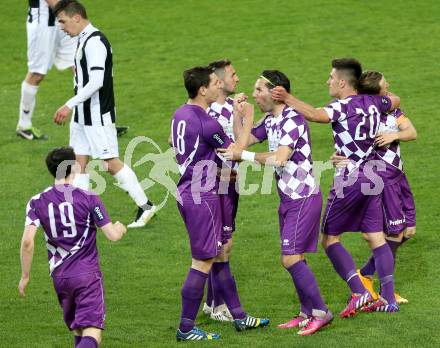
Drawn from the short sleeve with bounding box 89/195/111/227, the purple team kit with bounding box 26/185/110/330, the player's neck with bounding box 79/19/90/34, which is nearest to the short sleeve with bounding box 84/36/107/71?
the player's neck with bounding box 79/19/90/34

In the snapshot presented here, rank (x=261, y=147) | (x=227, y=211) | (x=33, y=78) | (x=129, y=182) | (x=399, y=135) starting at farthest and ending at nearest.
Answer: (x=33, y=78) < (x=261, y=147) < (x=129, y=182) < (x=399, y=135) < (x=227, y=211)

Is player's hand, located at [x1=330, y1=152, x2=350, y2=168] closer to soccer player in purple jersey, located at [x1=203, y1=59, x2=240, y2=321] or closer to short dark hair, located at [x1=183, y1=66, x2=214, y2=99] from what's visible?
soccer player in purple jersey, located at [x1=203, y1=59, x2=240, y2=321]

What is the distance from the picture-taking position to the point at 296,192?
31.6ft

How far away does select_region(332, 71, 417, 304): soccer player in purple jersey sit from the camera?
10516mm

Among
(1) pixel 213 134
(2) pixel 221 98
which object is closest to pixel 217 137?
(1) pixel 213 134

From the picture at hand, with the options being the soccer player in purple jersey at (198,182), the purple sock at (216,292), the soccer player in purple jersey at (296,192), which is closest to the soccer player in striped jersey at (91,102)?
the purple sock at (216,292)

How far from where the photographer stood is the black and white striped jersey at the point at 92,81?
40.9 feet

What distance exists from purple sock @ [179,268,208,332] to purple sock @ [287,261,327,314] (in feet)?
Answer: 2.68

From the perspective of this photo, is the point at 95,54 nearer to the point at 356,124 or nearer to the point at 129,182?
the point at 129,182

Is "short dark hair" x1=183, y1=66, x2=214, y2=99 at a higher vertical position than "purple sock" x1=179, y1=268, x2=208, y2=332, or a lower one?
higher

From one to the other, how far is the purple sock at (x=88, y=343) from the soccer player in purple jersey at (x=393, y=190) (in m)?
3.13

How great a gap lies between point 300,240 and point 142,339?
163cm

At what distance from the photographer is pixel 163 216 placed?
44.9ft

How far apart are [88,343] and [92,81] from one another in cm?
475
